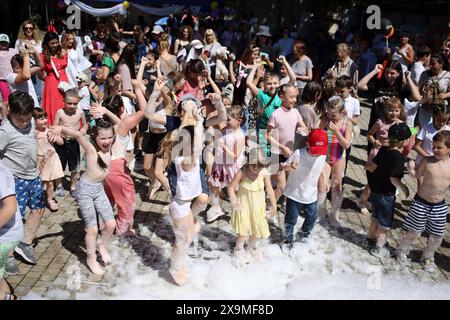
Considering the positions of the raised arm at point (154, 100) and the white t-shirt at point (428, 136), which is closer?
the raised arm at point (154, 100)

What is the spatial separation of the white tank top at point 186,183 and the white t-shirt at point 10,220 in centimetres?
146

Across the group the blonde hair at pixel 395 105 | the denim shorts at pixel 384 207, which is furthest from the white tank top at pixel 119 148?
the blonde hair at pixel 395 105

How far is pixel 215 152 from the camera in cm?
584

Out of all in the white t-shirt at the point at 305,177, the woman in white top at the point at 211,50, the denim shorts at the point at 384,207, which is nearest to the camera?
the white t-shirt at the point at 305,177

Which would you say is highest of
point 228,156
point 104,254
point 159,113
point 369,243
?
point 159,113

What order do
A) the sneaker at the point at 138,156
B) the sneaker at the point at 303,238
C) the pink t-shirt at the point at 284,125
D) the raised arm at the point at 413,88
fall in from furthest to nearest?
the sneaker at the point at 138,156 < the raised arm at the point at 413,88 < the pink t-shirt at the point at 284,125 < the sneaker at the point at 303,238

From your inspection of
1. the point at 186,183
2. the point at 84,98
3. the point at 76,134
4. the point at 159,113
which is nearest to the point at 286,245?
the point at 186,183

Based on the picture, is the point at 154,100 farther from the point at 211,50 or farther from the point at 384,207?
the point at 211,50

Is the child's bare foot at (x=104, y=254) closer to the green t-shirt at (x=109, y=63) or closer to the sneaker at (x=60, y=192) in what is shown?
the sneaker at (x=60, y=192)

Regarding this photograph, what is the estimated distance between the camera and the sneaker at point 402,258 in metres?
5.21

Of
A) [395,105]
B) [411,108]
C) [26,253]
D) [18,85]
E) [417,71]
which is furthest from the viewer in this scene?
[417,71]

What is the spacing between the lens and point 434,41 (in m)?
14.7

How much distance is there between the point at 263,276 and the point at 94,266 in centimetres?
173

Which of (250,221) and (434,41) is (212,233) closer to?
(250,221)
